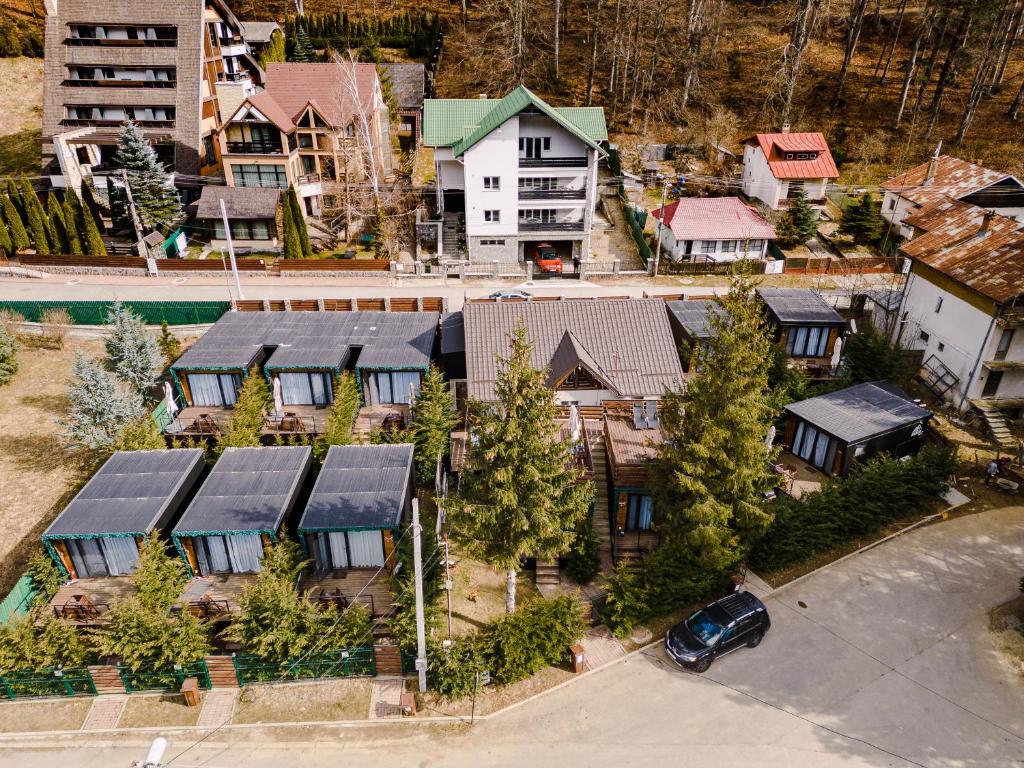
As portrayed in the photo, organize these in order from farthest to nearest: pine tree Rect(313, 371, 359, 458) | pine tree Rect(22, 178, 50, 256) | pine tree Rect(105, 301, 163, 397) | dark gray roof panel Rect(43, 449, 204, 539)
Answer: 1. pine tree Rect(22, 178, 50, 256)
2. pine tree Rect(105, 301, 163, 397)
3. pine tree Rect(313, 371, 359, 458)
4. dark gray roof panel Rect(43, 449, 204, 539)

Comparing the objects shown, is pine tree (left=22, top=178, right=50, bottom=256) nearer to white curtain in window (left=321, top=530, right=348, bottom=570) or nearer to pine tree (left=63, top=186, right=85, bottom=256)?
pine tree (left=63, top=186, right=85, bottom=256)

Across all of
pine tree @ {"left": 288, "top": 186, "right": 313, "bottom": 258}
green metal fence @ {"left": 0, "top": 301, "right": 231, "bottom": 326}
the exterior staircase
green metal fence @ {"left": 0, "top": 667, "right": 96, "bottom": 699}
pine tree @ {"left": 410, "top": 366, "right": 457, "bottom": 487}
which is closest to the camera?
green metal fence @ {"left": 0, "top": 667, "right": 96, "bottom": 699}

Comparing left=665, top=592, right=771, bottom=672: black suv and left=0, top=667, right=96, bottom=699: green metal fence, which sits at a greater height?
left=665, top=592, right=771, bottom=672: black suv

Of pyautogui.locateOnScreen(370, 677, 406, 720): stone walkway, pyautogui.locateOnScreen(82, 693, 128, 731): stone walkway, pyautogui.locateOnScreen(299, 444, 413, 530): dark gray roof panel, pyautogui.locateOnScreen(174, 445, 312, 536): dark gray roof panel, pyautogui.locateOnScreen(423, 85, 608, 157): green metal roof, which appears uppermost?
pyautogui.locateOnScreen(423, 85, 608, 157): green metal roof

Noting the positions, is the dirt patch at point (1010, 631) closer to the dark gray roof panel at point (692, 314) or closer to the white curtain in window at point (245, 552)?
the dark gray roof panel at point (692, 314)

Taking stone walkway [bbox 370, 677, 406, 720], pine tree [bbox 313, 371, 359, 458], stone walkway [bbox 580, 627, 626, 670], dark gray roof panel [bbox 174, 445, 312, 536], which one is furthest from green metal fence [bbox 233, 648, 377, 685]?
pine tree [bbox 313, 371, 359, 458]
